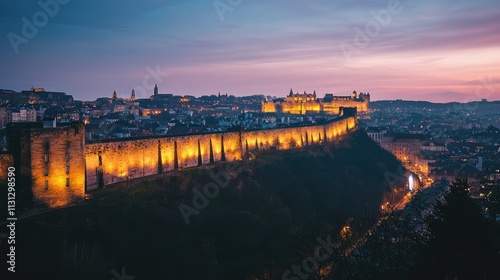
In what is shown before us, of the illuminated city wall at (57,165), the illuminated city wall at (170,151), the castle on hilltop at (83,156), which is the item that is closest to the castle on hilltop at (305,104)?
the illuminated city wall at (170,151)

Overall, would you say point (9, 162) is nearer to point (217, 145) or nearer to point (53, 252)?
point (53, 252)

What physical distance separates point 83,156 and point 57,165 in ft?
6.90

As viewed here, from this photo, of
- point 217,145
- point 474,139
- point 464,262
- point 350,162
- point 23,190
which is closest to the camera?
point 464,262

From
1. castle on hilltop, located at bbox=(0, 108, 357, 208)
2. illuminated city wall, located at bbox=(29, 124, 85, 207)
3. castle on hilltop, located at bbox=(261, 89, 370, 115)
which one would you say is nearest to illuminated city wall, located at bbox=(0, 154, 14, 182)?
castle on hilltop, located at bbox=(0, 108, 357, 208)

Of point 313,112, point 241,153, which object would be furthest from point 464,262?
point 313,112

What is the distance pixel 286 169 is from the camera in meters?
52.4

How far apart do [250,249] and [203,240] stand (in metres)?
3.10

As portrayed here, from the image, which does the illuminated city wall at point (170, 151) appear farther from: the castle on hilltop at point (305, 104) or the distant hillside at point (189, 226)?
the castle on hilltop at point (305, 104)

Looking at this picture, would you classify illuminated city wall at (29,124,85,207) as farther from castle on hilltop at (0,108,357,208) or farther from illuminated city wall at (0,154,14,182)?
illuminated city wall at (0,154,14,182)

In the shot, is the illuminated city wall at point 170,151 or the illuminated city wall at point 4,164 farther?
the illuminated city wall at point 170,151

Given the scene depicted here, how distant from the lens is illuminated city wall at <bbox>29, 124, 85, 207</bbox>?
25078 millimetres

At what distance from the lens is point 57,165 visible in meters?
26.2

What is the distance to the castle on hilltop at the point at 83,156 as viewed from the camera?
2492 cm

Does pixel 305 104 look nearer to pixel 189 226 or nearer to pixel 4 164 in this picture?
pixel 189 226
